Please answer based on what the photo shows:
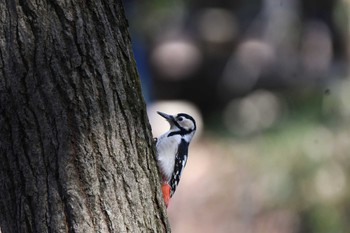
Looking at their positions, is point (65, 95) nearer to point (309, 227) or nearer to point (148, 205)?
point (148, 205)

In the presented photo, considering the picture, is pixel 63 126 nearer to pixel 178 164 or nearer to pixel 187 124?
pixel 178 164

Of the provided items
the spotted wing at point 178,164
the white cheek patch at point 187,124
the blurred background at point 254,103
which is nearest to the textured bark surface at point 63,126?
the spotted wing at point 178,164

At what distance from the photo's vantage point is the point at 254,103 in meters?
14.5

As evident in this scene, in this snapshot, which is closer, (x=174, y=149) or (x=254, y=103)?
(x=174, y=149)

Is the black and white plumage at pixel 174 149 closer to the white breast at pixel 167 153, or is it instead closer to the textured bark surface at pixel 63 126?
the white breast at pixel 167 153

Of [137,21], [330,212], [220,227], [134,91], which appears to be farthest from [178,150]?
[137,21]

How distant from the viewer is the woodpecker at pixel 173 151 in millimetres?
5289

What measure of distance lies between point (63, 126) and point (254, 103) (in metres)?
11.1

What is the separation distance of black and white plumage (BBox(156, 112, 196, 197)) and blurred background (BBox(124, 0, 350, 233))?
546 cm

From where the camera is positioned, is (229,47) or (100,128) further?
(229,47)

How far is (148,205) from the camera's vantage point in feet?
12.2

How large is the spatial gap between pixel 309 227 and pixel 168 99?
4612 millimetres

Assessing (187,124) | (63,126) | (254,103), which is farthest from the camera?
(254,103)

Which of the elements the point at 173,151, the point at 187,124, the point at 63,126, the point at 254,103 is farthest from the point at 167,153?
the point at 254,103
